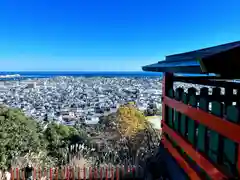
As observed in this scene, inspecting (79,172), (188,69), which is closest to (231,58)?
(188,69)

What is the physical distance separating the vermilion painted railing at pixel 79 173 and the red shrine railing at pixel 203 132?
35.2 inches

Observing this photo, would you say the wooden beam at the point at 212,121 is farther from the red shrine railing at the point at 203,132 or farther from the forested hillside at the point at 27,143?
the forested hillside at the point at 27,143

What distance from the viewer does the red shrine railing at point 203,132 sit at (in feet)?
6.84

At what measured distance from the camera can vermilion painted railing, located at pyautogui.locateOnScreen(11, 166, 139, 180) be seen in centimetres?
402

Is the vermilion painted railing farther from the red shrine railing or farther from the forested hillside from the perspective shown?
the red shrine railing

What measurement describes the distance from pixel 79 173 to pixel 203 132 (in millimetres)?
2386

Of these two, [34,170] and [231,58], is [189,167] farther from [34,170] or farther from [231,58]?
[34,170]

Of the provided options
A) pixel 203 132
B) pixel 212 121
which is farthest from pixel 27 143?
pixel 212 121

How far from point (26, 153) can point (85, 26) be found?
19.3 meters

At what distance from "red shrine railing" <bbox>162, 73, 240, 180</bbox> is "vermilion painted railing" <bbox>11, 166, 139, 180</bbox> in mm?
894

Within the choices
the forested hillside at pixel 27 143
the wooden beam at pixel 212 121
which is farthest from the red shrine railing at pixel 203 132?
the forested hillside at pixel 27 143

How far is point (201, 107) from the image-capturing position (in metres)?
2.60

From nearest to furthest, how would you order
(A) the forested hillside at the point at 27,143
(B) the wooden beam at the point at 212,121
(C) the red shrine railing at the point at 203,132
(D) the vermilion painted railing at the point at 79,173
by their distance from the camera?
(B) the wooden beam at the point at 212,121 < (C) the red shrine railing at the point at 203,132 < (D) the vermilion painted railing at the point at 79,173 < (A) the forested hillside at the point at 27,143

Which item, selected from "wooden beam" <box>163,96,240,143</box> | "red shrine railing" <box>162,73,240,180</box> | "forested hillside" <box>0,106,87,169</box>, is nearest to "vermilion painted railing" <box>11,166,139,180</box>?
"forested hillside" <box>0,106,87,169</box>
